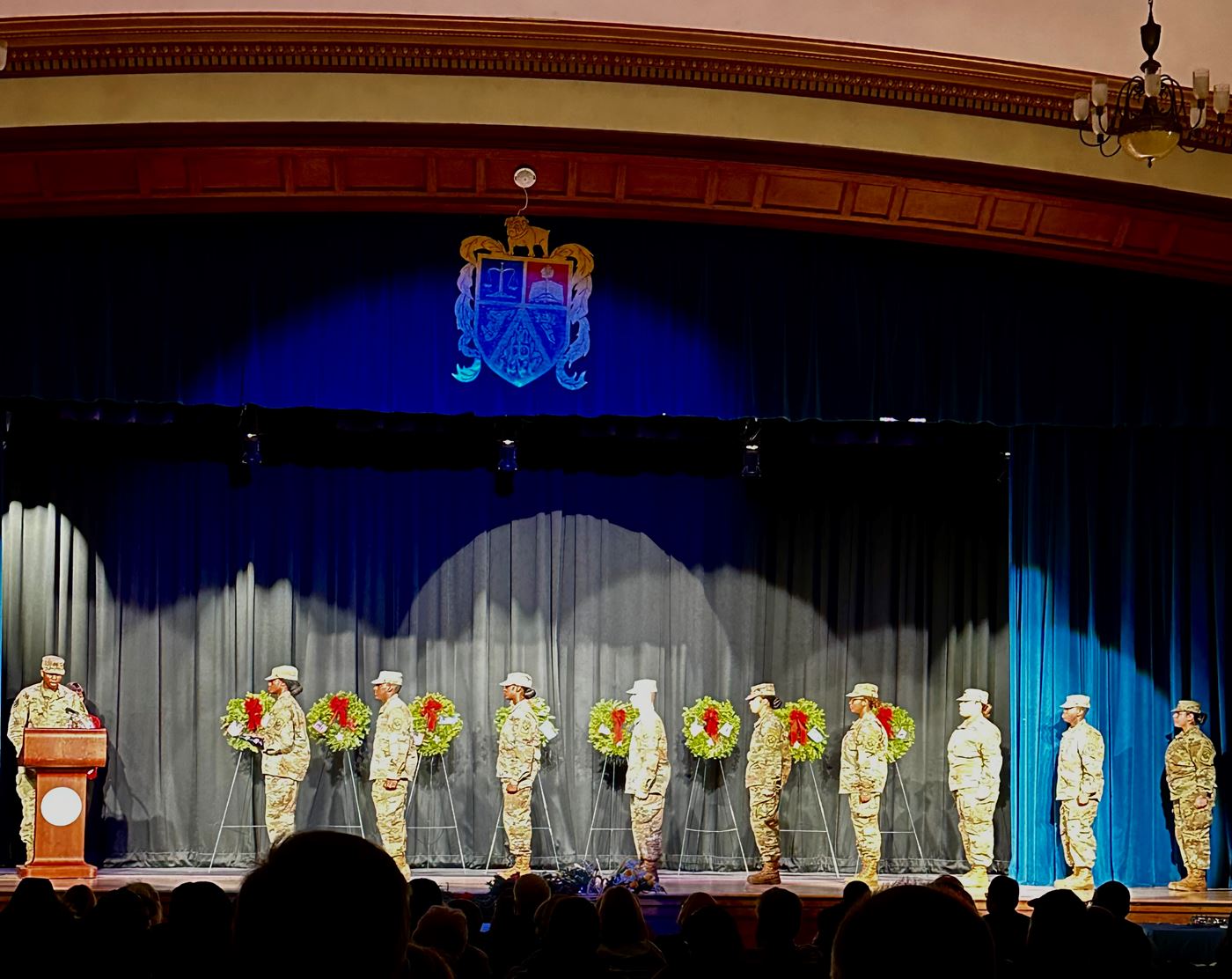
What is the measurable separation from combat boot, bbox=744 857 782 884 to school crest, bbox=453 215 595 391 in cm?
333

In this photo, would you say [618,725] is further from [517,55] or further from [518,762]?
[517,55]

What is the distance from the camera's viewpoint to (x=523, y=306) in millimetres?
10055

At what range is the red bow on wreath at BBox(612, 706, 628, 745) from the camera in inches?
445

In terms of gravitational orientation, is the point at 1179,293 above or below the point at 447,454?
above

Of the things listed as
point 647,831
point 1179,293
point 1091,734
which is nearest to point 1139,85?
point 1179,293

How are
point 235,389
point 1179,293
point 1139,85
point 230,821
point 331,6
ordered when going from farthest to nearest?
point 230,821 → point 1179,293 → point 235,389 → point 331,6 → point 1139,85

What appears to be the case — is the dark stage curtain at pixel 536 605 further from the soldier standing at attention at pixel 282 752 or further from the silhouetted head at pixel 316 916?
the silhouetted head at pixel 316 916

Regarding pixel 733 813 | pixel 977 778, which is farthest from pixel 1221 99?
pixel 733 813

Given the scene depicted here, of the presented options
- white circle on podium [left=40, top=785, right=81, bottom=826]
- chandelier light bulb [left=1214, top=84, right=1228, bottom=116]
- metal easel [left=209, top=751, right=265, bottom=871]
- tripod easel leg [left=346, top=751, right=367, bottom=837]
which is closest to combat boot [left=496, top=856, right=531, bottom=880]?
tripod easel leg [left=346, top=751, right=367, bottom=837]

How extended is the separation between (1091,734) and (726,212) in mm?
4003

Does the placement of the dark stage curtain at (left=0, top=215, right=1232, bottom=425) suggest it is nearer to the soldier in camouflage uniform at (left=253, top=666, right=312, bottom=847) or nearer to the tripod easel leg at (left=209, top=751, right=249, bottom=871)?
the soldier in camouflage uniform at (left=253, top=666, right=312, bottom=847)

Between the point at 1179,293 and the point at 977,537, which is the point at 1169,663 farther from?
the point at 1179,293

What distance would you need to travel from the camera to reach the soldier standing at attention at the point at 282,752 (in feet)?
35.1

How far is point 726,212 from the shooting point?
994 centimetres
